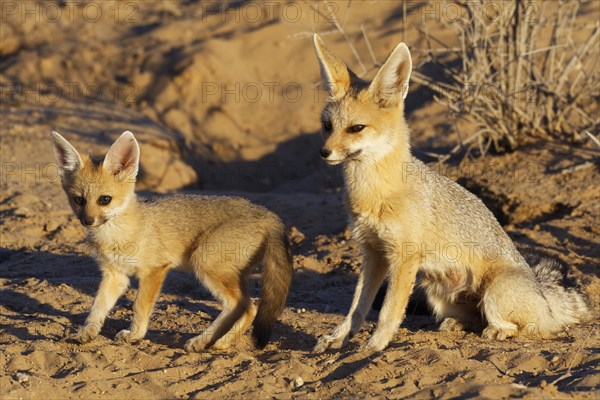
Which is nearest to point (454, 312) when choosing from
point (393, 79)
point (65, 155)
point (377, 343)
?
point (377, 343)

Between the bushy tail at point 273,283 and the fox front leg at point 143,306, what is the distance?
0.77m

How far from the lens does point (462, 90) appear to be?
366 inches

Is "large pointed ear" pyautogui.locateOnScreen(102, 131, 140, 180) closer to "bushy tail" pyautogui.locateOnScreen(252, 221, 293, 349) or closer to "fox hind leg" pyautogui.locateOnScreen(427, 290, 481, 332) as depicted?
"bushy tail" pyautogui.locateOnScreen(252, 221, 293, 349)

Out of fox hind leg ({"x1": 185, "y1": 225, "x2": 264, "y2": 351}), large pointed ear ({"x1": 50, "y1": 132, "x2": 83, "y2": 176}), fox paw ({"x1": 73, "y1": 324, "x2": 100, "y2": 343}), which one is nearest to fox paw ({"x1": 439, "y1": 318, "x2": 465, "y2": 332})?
fox hind leg ({"x1": 185, "y1": 225, "x2": 264, "y2": 351})

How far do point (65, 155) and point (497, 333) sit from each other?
343 cm

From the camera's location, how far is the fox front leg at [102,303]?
19.5ft

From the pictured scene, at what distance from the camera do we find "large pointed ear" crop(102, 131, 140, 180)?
6.27 m

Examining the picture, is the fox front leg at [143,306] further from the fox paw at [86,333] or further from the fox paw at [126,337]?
the fox paw at [86,333]

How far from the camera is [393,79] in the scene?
5.90 metres

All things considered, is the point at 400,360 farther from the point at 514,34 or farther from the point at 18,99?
the point at 18,99

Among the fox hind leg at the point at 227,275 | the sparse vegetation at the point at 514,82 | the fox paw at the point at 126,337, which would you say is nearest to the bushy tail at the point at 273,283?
the fox hind leg at the point at 227,275

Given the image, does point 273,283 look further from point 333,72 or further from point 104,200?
point 333,72

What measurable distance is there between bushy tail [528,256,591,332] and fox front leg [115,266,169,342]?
2.91m

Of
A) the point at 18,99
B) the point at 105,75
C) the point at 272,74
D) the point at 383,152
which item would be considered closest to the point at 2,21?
the point at 105,75
